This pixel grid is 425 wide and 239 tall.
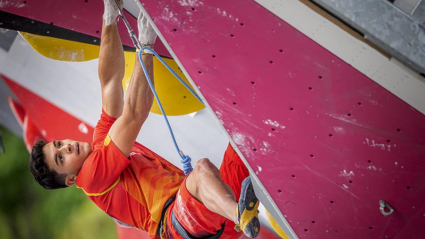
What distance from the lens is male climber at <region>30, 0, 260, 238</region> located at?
1.81 metres

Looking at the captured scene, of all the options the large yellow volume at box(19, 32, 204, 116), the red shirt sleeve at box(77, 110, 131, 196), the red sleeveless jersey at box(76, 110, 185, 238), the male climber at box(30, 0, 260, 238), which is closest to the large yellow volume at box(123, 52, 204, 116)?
the large yellow volume at box(19, 32, 204, 116)

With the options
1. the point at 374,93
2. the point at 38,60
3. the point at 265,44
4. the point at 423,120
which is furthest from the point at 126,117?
the point at 38,60

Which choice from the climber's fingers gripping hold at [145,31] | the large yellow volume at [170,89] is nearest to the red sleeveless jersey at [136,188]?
the large yellow volume at [170,89]

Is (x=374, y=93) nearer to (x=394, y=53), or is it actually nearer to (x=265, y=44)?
(x=394, y=53)

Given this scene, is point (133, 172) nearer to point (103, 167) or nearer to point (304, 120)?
point (103, 167)

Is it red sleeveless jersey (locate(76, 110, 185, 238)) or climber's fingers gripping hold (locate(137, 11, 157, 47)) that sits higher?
climber's fingers gripping hold (locate(137, 11, 157, 47))

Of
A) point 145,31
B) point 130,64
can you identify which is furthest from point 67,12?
point 145,31

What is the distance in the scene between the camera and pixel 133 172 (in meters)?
2.13

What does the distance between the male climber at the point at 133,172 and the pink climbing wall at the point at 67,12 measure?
0.79 ft

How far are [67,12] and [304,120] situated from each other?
54.9 inches

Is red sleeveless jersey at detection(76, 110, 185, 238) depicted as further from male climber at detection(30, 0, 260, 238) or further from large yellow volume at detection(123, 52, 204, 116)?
large yellow volume at detection(123, 52, 204, 116)

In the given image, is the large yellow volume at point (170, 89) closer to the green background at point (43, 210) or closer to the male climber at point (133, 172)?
the male climber at point (133, 172)

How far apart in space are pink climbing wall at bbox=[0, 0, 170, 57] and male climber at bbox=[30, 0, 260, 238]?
24 cm

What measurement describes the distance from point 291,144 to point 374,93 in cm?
29
